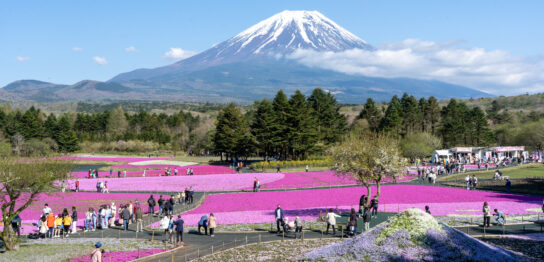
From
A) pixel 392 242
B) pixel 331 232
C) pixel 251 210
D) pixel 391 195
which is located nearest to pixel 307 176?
pixel 391 195

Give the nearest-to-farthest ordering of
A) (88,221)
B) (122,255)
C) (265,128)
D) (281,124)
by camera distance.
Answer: (122,255) → (88,221) → (281,124) → (265,128)

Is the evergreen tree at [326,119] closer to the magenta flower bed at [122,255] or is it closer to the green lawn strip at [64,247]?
the green lawn strip at [64,247]

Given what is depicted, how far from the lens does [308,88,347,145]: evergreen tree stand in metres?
87.4

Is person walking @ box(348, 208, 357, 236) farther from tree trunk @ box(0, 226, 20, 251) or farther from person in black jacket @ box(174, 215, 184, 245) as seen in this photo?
tree trunk @ box(0, 226, 20, 251)

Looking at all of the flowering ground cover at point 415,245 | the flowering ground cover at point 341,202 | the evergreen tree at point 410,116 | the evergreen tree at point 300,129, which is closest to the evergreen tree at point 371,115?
the evergreen tree at point 410,116

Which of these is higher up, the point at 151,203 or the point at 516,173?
the point at 516,173

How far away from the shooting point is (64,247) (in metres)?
20.1

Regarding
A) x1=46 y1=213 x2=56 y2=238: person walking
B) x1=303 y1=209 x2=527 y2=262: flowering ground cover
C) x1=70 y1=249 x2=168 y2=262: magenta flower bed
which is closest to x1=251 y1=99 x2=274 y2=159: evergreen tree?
x1=46 y1=213 x2=56 y2=238: person walking

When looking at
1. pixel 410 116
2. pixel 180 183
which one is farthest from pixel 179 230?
pixel 410 116

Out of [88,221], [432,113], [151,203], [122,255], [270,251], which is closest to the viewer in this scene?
[122,255]

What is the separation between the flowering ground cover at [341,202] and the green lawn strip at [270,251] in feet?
21.5

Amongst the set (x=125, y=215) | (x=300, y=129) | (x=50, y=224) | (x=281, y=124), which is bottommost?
(x=50, y=224)

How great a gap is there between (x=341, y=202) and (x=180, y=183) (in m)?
21.9

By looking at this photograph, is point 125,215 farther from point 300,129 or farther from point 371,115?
point 371,115
